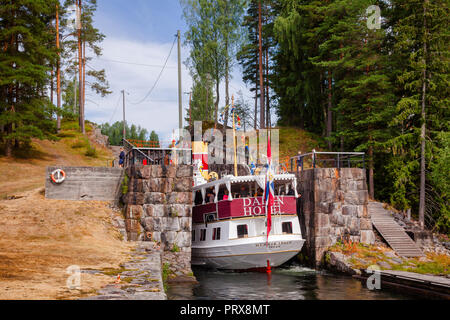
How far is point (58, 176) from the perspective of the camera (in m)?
20.3

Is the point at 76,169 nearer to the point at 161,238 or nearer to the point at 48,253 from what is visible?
the point at 161,238

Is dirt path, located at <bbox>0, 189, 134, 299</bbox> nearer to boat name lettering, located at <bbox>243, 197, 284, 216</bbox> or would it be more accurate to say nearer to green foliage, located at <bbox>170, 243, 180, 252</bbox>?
green foliage, located at <bbox>170, 243, 180, 252</bbox>

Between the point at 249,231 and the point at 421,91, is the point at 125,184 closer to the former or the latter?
the point at 249,231

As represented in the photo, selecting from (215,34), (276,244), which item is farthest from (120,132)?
(276,244)

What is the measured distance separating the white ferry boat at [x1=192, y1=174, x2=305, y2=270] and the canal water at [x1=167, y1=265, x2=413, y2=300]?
809 mm

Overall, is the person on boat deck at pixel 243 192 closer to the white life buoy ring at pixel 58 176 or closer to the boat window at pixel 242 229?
the boat window at pixel 242 229

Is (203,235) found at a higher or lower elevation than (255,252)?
higher

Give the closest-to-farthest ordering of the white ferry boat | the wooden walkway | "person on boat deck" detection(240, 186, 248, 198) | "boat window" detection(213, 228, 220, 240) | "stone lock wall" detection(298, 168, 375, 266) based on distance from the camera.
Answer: the white ferry boat < the wooden walkway < "boat window" detection(213, 228, 220, 240) < "stone lock wall" detection(298, 168, 375, 266) < "person on boat deck" detection(240, 186, 248, 198)

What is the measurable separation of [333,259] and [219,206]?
6798mm

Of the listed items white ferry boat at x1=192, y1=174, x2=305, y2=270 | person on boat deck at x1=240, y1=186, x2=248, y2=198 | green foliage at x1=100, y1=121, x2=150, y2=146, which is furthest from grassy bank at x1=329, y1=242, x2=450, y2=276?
green foliage at x1=100, y1=121, x2=150, y2=146

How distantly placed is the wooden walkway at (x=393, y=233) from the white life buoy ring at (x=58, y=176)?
18.0 m

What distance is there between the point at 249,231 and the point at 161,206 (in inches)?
195

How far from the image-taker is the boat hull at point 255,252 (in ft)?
67.8

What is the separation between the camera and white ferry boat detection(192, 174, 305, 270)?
20781 mm
